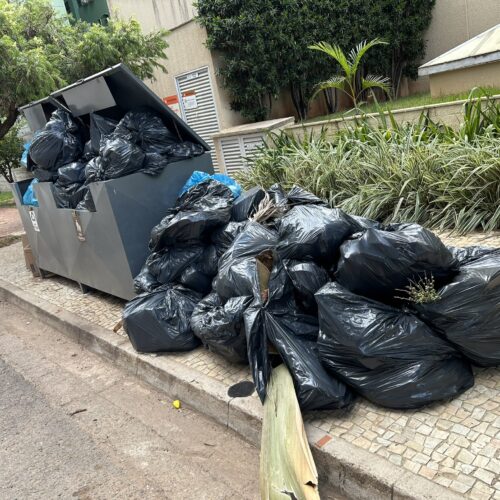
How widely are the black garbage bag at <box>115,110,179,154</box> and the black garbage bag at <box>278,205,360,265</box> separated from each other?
6.13 feet

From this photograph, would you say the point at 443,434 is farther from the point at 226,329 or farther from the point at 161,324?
the point at 161,324

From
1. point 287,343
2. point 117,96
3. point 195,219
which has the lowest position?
point 287,343

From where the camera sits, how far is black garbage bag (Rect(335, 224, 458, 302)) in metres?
2.51

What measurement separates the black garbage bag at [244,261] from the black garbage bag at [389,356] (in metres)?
0.60

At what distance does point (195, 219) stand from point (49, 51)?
20.4ft

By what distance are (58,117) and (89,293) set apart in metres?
1.80

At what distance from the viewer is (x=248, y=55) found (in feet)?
31.3

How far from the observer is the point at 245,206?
399 centimetres

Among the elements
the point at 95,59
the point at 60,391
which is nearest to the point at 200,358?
the point at 60,391

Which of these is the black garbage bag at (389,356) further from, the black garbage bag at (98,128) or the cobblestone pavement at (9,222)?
the cobblestone pavement at (9,222)

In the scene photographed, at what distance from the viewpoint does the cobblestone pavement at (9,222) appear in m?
10.2

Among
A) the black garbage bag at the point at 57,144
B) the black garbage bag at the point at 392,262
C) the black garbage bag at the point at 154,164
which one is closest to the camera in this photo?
the black garbage bag at the point at 392,262

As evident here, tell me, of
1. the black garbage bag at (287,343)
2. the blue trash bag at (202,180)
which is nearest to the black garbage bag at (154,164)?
the blue trash bag at (202,180)

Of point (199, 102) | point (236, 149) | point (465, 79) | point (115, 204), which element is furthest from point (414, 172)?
point (199, 102)
